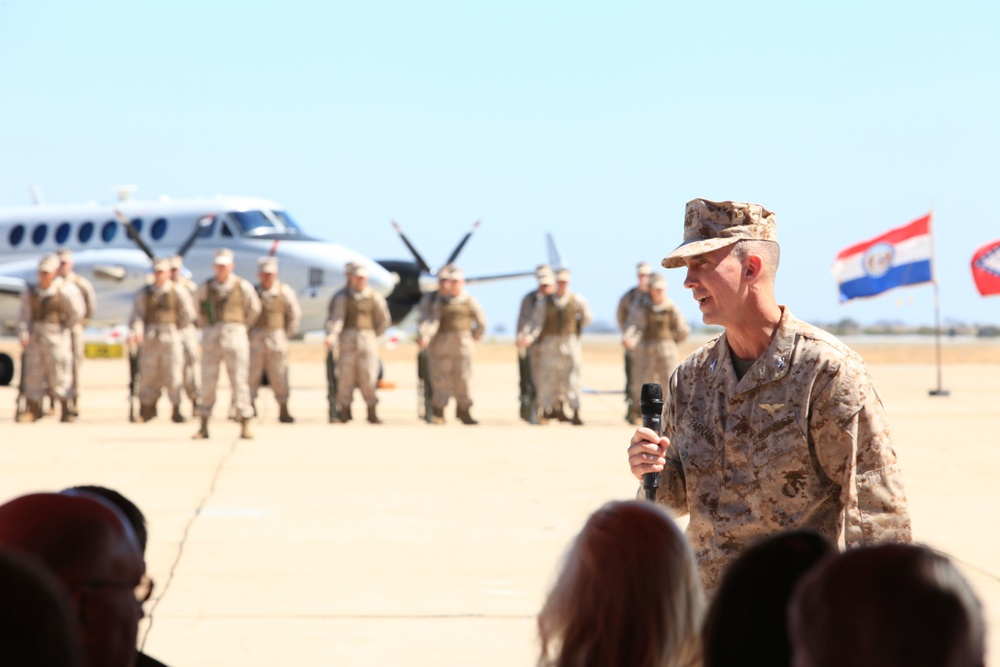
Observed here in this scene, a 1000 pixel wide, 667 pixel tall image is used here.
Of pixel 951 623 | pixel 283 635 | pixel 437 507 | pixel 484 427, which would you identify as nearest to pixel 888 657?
pixel 951 623

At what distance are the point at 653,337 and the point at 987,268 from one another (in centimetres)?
930

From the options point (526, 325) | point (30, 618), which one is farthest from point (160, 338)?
point (30, 618)

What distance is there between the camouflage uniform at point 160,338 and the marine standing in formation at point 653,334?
5808mm

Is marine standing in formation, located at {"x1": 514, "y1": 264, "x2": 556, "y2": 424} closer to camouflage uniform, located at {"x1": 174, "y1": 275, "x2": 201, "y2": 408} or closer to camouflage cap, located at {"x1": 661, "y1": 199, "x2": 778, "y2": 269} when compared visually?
camouflage uniform, located at {"x1": 174, "y1": 275, "x2": 201, "y2": 408}

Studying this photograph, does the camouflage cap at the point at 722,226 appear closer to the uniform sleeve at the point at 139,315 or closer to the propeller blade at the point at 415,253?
the uniform sleeve at the point at 139,315

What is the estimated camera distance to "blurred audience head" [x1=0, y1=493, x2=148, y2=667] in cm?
213

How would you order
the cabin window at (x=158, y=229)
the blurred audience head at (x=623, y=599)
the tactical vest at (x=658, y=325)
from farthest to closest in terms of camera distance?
the cabin window at (x=158, y=229) → the tactical vest at (x=658, y=325) → the blurred audience head at (x=623, y=599)

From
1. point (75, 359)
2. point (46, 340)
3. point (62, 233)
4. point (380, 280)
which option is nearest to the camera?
point (46, 340)

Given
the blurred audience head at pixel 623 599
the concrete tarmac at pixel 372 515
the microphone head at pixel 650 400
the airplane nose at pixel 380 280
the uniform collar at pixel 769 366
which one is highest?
the airplane nose at pixel 380 280

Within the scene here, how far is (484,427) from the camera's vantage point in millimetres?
17703

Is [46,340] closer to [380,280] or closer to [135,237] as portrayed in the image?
[380,280]

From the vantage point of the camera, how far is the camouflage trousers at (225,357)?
1580 centimetres

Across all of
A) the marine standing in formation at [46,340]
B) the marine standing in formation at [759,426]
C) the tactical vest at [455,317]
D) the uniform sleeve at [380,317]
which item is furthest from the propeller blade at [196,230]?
the marine standing in formation at [759,426]

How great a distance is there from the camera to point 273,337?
18.1 m
